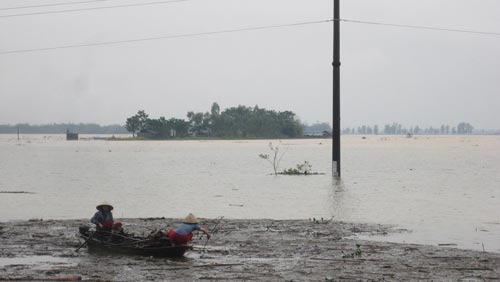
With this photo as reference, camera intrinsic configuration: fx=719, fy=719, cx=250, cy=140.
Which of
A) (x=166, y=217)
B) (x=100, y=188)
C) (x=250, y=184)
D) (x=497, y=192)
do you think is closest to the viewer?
(x=166, y=217)

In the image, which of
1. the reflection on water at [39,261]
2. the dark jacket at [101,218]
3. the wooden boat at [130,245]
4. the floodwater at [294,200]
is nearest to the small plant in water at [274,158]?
the floodwater at [294,200]

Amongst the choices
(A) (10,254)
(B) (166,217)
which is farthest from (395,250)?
(B) (166,217)

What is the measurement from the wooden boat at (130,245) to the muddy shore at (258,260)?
0.19 metres

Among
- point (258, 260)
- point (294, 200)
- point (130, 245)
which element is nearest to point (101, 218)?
point (130, 245)

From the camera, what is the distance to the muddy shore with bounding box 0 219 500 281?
14.1 meters

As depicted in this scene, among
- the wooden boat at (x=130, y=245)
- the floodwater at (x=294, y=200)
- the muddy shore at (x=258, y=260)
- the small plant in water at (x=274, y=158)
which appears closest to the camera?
the muddy shore at (x=258, y=260)

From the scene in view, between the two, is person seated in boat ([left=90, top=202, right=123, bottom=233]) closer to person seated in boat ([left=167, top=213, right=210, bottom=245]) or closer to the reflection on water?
the reflection on water

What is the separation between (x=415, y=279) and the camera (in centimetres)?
1370

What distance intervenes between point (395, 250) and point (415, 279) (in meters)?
3.82

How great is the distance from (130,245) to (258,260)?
3093mm

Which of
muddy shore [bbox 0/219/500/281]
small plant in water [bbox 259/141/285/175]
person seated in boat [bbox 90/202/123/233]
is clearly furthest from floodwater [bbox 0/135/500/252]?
person seated in boat [bbox 90/202/123/233]

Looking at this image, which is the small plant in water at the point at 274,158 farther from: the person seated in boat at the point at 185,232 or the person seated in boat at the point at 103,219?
the person seated in boat at the point at 185,232

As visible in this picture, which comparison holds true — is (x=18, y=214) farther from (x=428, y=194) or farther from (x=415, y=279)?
(x=428, y=194)

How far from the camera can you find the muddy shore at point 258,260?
1409 centimetres
